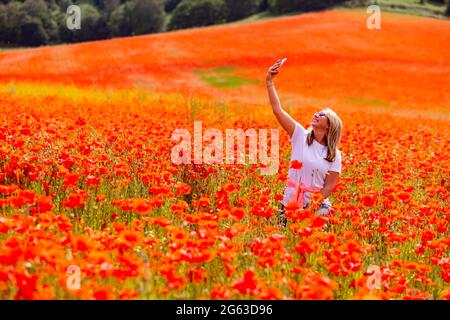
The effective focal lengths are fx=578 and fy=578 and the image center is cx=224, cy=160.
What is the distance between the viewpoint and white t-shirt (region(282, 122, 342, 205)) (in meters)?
5.50

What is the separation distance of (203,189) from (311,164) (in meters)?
1.18

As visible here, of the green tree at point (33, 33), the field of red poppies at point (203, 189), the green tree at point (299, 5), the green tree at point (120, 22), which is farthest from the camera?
the green tree at point (120, 22)

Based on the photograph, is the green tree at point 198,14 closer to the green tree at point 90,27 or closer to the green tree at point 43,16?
the green tree at point 90,27

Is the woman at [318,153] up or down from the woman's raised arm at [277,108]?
down

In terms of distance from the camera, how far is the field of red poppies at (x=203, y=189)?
296 cm

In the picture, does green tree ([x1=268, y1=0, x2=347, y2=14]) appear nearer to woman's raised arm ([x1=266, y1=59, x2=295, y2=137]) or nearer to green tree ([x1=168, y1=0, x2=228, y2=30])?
green tree ([x1=168, y1=0, x2=228, y2=30])

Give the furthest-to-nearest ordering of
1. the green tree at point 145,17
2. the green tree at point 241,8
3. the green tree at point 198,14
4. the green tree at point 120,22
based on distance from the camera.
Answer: the green tree at point 241,8 → the green tree at point 198,14 → the green tree at point 145,17 → the green tree at point 120,22

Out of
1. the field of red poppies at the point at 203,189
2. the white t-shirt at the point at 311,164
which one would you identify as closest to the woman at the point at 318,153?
the white t-shirt at the point at 311,164

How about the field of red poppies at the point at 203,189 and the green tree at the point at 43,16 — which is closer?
the field of red poppies at the point at 203,189

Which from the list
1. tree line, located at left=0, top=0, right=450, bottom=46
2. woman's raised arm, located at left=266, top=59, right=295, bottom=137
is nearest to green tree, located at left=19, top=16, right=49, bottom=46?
tree line, located at left=0, top=0, right=450, bottom=46

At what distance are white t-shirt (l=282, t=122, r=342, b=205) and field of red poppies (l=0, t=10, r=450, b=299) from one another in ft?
0.83

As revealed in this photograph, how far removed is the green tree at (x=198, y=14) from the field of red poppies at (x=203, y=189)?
152 ft

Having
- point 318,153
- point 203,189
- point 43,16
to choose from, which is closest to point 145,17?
point 43,16
